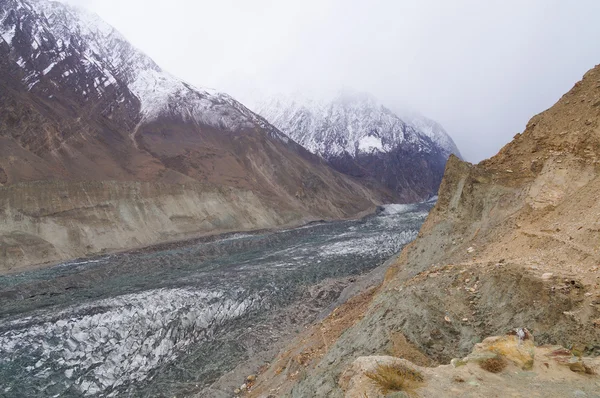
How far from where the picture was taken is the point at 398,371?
19.4 feet

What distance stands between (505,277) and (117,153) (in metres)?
71.5

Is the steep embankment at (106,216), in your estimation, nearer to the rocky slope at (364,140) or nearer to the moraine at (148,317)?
the moraine at (148,317)

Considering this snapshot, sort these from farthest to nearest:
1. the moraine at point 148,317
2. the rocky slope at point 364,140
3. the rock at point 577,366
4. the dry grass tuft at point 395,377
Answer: the rocky slope at point 364,140
the moraine at point 148,317
the dry grass tuft at point 395,377
the rock at point 577,366

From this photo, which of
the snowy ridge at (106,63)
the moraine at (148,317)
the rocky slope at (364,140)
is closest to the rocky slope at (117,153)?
the snowy ridge at (106,63)

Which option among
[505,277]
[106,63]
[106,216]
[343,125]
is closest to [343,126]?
[343,125]

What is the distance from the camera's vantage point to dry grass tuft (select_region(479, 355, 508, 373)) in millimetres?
5898

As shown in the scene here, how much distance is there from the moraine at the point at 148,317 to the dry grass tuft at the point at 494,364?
12.5 m

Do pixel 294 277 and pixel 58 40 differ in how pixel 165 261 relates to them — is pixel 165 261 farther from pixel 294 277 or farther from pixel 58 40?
pixel 58 40

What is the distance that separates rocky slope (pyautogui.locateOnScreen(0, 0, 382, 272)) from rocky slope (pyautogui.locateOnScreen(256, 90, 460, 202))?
133ft

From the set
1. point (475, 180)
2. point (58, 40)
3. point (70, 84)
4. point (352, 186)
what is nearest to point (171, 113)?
point (70, 84)

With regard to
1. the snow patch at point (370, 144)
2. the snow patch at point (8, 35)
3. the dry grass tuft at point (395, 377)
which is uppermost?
the snow patch at point (8, 35)

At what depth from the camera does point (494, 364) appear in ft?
19.6

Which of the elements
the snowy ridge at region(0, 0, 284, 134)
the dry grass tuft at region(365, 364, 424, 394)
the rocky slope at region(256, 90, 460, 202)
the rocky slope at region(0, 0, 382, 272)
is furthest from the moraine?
the rocky slope at region(256, 90, 460, 202)

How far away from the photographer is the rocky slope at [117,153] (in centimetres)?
4834
